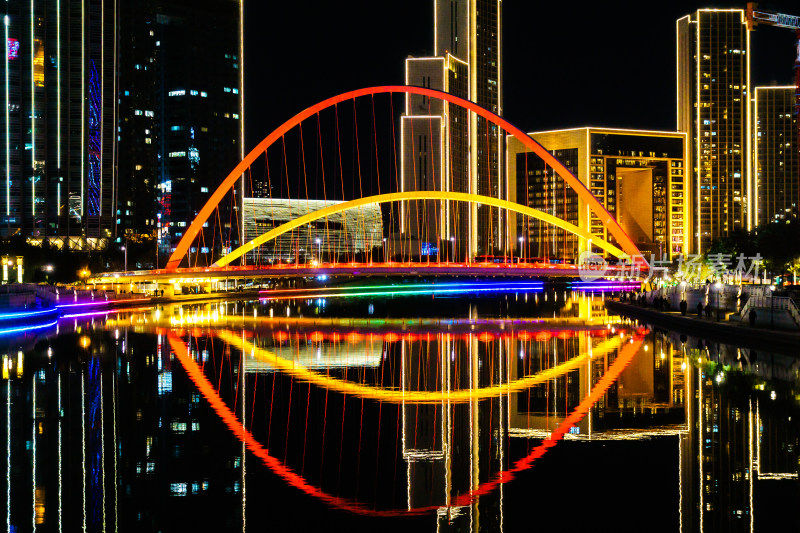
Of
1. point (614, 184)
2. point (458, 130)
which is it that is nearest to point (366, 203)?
point (458, 130)

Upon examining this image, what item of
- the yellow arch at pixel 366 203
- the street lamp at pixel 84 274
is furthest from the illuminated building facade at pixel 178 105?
the yellow arch at pixel 366 203

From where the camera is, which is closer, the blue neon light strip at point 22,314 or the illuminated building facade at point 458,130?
the blue neon light strip at point 22,314

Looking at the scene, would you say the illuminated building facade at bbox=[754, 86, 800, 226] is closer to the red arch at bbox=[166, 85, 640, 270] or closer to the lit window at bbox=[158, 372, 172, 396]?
the red arch at bbox=[166, 85, 640, 270]

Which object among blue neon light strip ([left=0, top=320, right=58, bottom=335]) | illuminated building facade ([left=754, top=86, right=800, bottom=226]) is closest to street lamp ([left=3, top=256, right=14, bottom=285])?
blue neon light strip ([left=0, top=320, right=58, bottom=335])

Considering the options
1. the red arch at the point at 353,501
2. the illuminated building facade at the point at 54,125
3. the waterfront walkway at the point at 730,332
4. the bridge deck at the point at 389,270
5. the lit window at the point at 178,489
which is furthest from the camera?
the illuminated building facade at the point at 54,125

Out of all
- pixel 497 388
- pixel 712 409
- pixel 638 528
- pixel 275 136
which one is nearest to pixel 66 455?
pixel 638 528

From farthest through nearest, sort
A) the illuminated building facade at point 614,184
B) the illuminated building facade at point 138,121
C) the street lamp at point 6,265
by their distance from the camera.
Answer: the illuminated building facade at point 614,184 < the illuminated building facade at point 138,121 < the street lamp at point 6,265

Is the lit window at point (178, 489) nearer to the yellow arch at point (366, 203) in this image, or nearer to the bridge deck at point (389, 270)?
the bridge deck at point (389, 270)
